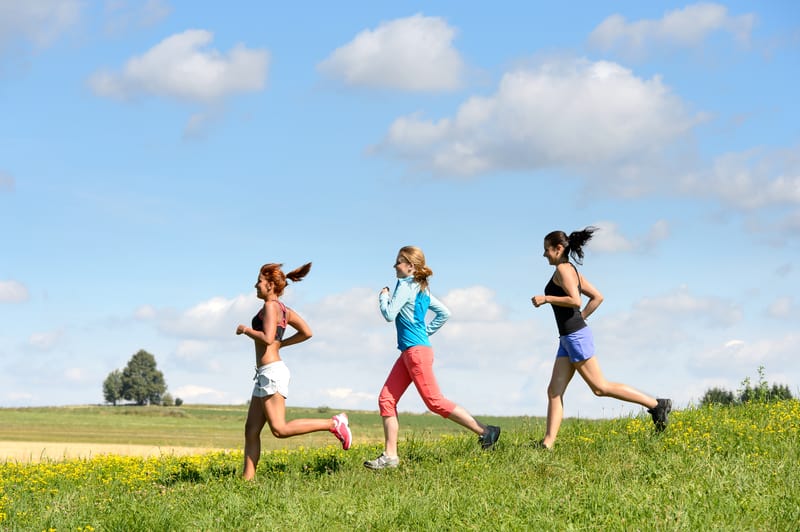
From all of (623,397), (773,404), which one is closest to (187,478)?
(623,397)

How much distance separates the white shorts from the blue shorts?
357 cm

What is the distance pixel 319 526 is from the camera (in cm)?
807

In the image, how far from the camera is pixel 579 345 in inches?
434

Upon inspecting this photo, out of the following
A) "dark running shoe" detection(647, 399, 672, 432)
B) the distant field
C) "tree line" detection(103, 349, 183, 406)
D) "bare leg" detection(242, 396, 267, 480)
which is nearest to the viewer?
"bare leg" detection(242, 396, 267, 480)

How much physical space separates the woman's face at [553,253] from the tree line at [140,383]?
106m

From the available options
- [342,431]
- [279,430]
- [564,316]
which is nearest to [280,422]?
[279,430]

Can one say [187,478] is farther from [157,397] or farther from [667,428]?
[157,397]

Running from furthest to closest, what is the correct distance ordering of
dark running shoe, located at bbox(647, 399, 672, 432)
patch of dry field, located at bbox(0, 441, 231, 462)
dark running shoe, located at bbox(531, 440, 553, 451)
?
1. patch of dry field, located at bbox(0, 441, 231, 462)
2. dark running shoe, located at bbox(647, 399, 672, 432)
3. dark running shoe, located at bbox(531, 440, 553, 451)

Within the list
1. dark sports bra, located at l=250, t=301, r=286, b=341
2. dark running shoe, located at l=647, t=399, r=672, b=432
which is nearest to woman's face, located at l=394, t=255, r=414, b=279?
dark sports bra, located at l=250, t=301, r=286, b=341

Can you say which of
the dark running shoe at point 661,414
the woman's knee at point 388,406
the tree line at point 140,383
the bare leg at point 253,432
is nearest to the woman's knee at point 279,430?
the bare leg at point 253,432

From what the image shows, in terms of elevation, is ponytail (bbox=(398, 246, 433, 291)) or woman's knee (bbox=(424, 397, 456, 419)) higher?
ponytail (bbox=(398, 246, 433, 291))

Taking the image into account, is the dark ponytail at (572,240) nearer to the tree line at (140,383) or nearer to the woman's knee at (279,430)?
the woman's knee at (279,430)

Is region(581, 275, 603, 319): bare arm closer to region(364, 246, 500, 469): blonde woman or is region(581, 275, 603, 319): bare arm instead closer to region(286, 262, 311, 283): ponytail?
region(364, 246, 500, 469): blonde woman

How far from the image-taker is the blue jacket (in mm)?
10586
